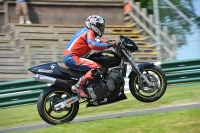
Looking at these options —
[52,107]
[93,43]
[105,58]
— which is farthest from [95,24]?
[52,107]

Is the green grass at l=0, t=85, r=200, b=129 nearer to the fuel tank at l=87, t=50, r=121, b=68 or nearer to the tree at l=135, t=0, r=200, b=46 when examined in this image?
the fuel tank at l=87, t=50, r=121, b=68

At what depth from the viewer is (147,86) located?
373 inches

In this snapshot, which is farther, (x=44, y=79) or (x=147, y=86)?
(x=147, y=86)

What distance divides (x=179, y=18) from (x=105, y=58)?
235 inches

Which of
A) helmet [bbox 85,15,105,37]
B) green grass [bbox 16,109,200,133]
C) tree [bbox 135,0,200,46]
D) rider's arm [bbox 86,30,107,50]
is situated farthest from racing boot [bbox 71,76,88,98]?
tree [bbox 135,0,200,46]

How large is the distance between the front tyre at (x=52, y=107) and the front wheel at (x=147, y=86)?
4.05 ft

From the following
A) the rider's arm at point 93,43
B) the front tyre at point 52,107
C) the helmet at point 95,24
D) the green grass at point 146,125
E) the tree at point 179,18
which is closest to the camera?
the green grass at point 146,125

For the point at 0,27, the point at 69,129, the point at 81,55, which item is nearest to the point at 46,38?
the point at 0,27

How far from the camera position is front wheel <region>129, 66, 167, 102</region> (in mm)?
9477

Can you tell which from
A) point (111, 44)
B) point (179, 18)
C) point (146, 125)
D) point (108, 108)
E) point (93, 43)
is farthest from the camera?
point (179, 18)

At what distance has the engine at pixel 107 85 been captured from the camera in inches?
361

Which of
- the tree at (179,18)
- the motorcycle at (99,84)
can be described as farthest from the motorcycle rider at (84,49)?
the tree at (179,18)

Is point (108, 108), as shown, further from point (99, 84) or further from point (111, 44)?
point (111, 44)

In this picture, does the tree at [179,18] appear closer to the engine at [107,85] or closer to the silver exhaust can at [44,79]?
the engine at [107,85]
